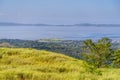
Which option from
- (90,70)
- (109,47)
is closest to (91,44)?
(109,47)

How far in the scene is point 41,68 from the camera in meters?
11.7

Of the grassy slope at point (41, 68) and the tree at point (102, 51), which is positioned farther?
the tree at point (102, 51)

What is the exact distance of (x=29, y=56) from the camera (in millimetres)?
20328

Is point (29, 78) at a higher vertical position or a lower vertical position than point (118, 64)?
higher

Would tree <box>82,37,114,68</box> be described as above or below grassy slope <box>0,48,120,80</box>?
below

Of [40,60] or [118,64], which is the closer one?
[40,60]

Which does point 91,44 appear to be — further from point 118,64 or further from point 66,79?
point 66,79

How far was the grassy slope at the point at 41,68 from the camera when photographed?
9.67 m

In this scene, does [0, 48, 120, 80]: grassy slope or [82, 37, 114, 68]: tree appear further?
[82, 37, 114, 68]: tree

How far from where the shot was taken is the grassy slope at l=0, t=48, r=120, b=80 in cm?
967

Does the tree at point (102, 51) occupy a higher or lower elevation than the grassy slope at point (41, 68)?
lower

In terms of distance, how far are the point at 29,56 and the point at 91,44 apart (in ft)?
92.9

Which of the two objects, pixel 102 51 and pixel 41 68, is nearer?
pixel 41 68

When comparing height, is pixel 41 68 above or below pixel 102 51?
above
